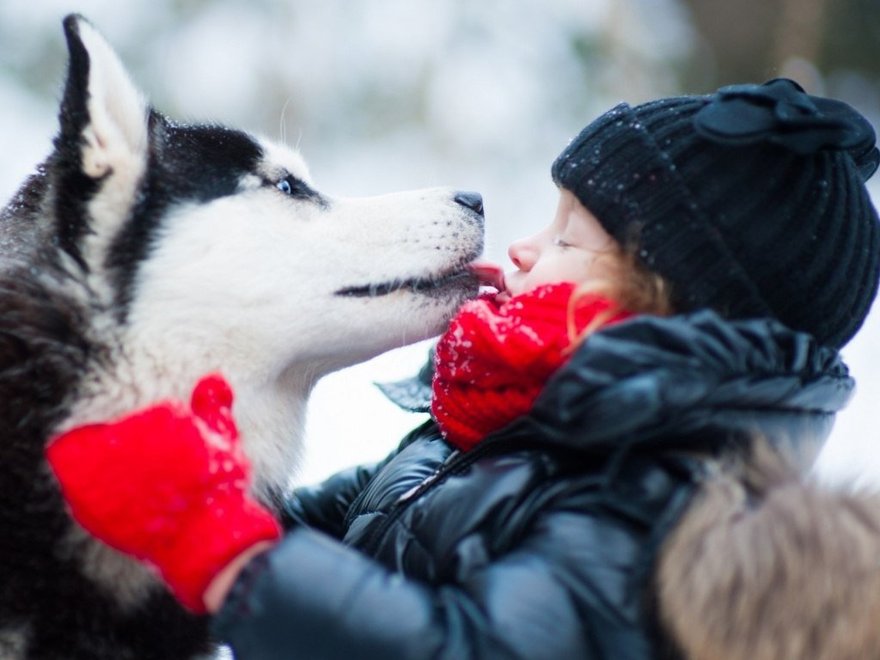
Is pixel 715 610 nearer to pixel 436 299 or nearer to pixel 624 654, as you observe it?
pixel 624 654

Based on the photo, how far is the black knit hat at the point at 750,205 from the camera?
4.39ft

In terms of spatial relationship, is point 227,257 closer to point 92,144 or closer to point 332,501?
point 92,144

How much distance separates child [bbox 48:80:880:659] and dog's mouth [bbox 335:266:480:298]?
0.50 feet

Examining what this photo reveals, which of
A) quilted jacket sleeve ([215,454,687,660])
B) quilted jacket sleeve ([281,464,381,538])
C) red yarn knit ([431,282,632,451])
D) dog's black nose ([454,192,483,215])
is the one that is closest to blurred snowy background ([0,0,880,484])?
quilted jacket sleeve ([281,464,381,538])

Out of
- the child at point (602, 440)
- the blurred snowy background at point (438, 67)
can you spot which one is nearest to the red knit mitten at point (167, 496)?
the child at point (602, 440)

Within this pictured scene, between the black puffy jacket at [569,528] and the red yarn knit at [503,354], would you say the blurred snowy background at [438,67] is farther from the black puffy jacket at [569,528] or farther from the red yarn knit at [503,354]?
the black puffy jacket at [569,528]

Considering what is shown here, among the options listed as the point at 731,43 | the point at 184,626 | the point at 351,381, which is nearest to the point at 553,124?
the point at 731,43

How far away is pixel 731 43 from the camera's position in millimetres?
5680

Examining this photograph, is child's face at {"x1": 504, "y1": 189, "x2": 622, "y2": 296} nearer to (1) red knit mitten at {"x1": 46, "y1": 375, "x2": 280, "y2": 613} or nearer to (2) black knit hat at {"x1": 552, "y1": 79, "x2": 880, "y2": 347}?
(2) black knit hat at {"x1": 552, "y1": 79, "x2": 880, "y2": 347}

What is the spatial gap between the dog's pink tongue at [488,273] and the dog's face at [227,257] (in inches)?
0.6

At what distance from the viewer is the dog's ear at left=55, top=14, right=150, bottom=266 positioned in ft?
4.75

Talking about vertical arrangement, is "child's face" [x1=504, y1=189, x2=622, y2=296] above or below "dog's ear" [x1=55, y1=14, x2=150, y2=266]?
below

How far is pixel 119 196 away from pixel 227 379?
349 millimetres

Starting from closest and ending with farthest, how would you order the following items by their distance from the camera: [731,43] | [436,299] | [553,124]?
[436,299] < [731,43] < [553,124]
